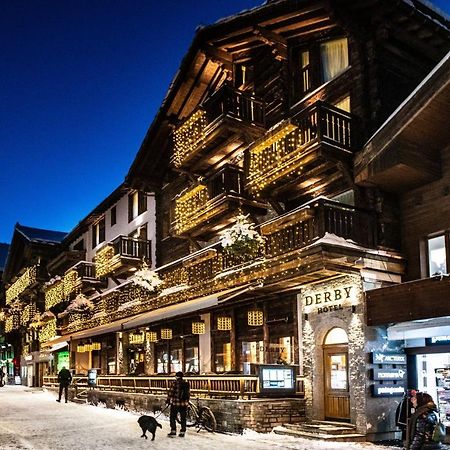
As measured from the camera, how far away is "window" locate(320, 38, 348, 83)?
2128 centimetres

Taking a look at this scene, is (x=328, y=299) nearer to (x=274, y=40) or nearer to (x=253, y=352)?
(x=253, y=352)

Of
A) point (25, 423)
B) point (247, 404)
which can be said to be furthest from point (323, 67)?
point (25, 423)

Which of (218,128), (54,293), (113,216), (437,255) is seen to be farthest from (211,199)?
(54,293)

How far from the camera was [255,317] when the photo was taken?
75.3 ft

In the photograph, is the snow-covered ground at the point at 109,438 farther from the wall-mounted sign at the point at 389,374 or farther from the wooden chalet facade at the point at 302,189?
the wooden chalet facade at the point at 302,189

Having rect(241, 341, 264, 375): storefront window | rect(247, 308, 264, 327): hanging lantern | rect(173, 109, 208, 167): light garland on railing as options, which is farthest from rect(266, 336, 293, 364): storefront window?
rect(173, 109, 208, 167): light garland on railing

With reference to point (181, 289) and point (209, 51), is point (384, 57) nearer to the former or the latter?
point (209, 51)

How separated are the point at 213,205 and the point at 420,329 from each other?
10.4 meters

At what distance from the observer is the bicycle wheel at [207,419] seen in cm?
1945

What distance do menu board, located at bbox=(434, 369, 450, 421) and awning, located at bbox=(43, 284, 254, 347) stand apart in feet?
21.6

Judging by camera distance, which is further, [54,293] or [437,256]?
[54,293]

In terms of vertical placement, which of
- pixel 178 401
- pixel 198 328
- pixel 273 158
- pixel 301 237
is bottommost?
pixel 178 401

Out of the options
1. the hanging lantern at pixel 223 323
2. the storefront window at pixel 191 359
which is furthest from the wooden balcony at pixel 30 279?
the hanging lantern at pixel 223 323

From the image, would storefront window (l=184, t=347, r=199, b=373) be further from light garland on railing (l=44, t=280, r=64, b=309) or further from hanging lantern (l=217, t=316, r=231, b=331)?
light garland on railing (l=44, t=280, r=64, b=309)
